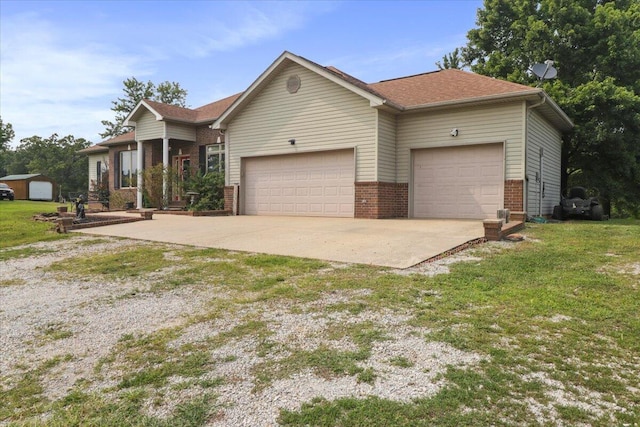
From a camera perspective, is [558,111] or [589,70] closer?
[558,111]

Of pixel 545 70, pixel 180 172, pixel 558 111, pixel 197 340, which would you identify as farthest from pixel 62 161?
pixel 197 340

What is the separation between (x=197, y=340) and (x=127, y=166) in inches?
804

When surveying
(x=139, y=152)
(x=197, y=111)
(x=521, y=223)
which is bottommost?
(x=521, y=223)

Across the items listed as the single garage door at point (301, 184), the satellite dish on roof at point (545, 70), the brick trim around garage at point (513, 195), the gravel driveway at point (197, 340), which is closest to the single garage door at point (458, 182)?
the brick trim around garage at point (513, 195)

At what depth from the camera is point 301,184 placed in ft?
46.4

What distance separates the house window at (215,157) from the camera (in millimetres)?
17986

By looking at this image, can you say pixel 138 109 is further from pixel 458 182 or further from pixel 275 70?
pixel 458 182

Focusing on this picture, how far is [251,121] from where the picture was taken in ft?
49.7

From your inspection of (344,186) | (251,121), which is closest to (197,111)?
(251,121)

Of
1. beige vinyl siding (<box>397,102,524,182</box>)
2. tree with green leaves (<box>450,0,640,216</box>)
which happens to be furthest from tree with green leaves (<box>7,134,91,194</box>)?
tree with green leaves (<box>450,0,640,216</box>)

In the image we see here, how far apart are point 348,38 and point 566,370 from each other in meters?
13.7

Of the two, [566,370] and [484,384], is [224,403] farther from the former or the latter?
[566,370]

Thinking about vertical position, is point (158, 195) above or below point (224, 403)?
above

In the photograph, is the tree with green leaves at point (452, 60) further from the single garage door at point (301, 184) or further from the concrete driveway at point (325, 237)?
the concrete driveway at point (325, 237)
